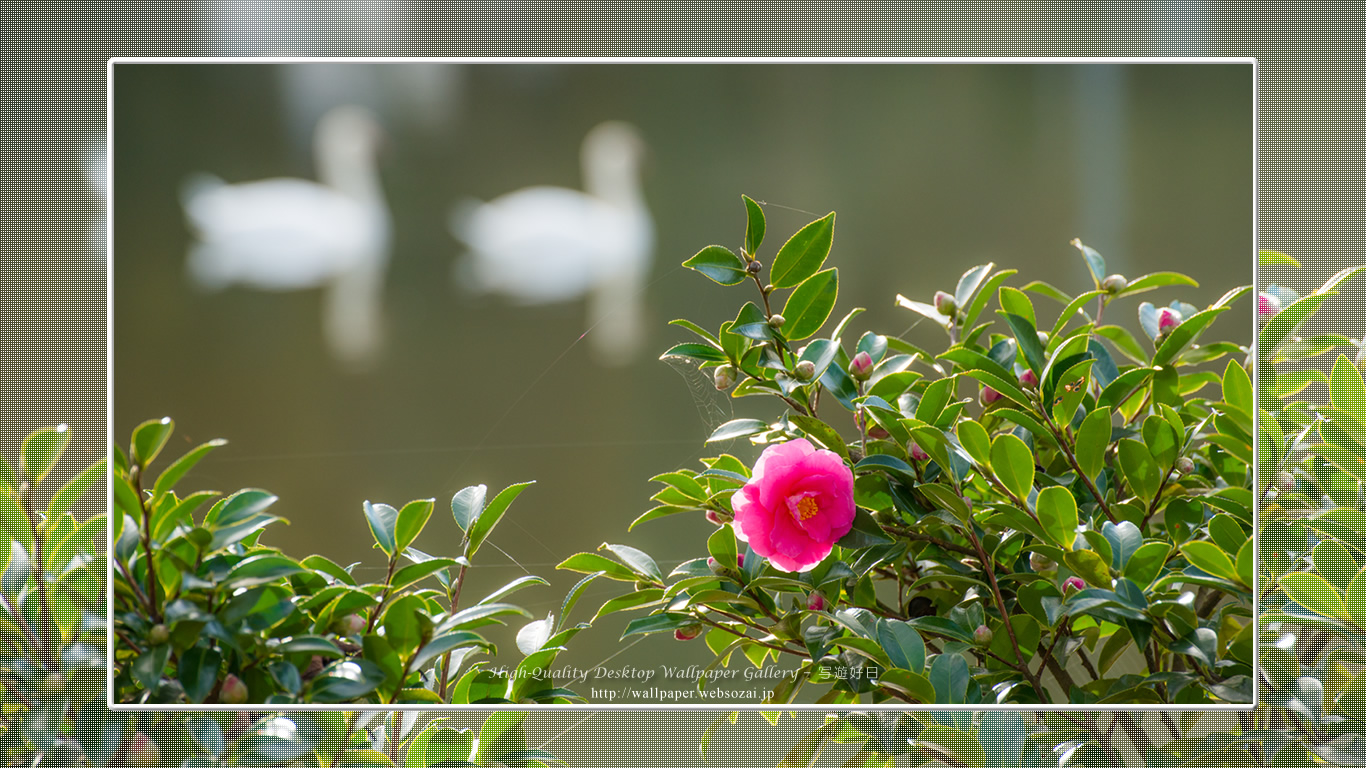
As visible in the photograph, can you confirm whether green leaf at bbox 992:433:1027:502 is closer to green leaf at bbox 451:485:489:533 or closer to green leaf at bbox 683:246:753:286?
green leaf at bbox 683:246:753:286

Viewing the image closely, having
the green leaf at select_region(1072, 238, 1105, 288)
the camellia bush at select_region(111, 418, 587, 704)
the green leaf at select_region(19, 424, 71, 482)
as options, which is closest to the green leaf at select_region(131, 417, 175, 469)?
the camellia bush at select_region(111, 418, 587, 704)

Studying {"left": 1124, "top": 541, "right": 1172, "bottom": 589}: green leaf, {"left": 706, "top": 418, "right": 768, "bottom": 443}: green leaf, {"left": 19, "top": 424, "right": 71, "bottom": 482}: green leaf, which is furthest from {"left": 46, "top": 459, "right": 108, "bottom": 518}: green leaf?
{"left": 1124, "top": 541, "right": 1172, "bottom": 589}: green leaf

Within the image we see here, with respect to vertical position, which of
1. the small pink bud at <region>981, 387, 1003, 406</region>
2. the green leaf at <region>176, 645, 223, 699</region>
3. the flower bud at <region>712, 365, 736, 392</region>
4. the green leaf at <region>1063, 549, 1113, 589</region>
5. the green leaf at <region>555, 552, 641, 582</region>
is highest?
the flower bud at <region>712, 365, 736, 392</region>

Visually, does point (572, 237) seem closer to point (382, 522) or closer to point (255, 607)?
point (382, 522)

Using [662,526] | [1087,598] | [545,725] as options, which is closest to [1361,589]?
[1087,598]

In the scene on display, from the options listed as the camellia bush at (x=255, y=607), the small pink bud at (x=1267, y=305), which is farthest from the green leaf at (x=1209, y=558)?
the camellia bush at (x=255, y=607)

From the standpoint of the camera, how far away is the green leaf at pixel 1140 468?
783 millimetres

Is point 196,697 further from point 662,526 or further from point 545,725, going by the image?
point 662,526

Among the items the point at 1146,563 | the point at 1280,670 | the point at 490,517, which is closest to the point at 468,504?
the point at 490,517

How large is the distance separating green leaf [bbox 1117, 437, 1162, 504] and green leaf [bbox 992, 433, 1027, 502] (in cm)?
9

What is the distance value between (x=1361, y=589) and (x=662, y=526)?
2.11 ft

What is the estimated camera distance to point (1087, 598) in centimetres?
74

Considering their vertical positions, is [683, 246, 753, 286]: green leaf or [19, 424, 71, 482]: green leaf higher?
[683, 246, 753, 286]: green leaf

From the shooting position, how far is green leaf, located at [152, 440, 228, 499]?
771mm
